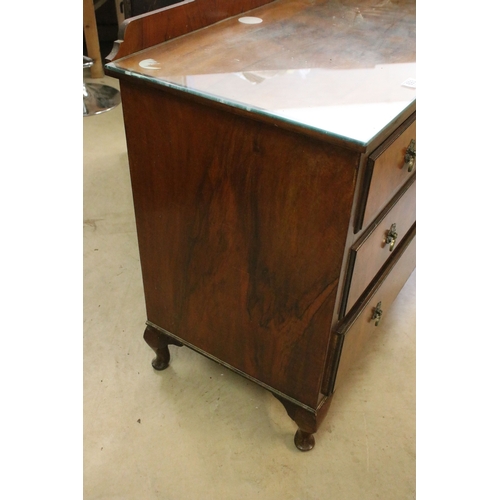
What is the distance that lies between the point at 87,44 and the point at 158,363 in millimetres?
1986

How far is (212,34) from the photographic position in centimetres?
114

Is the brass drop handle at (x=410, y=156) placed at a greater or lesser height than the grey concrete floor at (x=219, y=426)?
greater

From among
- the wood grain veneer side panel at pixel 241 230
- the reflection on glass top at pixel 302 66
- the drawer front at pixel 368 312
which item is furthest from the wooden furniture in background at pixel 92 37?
the drawer front at pixel 368 312

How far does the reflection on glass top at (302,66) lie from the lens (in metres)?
0.86

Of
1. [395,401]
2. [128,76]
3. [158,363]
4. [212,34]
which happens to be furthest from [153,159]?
[395,401]

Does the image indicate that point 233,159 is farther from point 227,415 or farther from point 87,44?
point 87,44

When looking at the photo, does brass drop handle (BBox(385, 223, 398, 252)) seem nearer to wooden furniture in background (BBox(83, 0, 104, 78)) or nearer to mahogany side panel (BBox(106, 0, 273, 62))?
mahogany side panel (BBox(106, 0, 273, 62))

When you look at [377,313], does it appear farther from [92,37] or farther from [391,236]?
[92,37]

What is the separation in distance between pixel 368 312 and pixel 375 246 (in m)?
0.20

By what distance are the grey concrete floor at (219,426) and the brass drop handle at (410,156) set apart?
0.67 m

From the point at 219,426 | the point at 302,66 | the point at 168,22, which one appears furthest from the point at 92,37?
the point at 219,426

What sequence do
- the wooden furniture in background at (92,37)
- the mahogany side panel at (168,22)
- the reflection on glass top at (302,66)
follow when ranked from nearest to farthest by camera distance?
the reflection on glass top at (302,66) < the mahogany side panel at (168,22) < the wooden furniture in background at (92,37)

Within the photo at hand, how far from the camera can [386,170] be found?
0.94m

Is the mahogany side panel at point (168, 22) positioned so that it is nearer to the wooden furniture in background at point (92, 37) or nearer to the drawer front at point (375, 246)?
the drawer front at point (375, 246)
